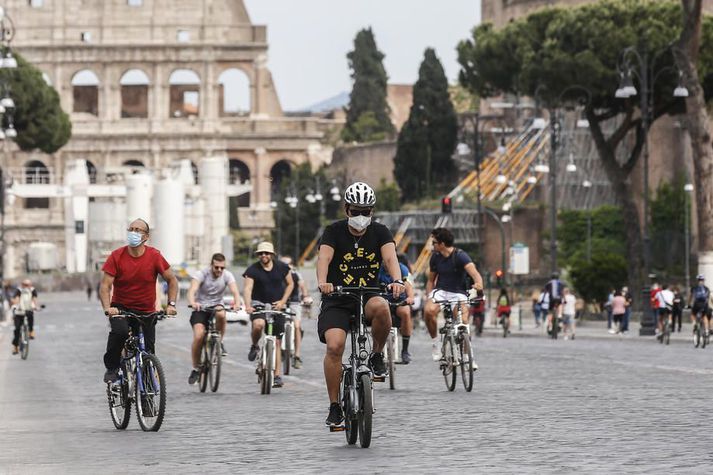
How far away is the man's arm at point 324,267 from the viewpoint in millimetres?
12742

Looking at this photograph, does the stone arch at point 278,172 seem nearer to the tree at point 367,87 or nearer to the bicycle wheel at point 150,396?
the tree at point 367,87

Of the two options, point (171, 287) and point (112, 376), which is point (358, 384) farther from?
point (112, 376)

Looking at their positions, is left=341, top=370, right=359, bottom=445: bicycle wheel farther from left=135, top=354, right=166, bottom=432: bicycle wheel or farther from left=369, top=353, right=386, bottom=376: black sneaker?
left=135, top=354, right=166, bottom=432: bicycle wheel

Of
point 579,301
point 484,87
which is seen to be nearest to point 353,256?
point 579,301

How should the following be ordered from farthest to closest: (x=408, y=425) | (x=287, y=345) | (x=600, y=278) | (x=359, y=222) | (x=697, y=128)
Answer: (x=600, y=278) → (x=697, y=128) → (x=287, y=345) → (x=408, y=425) → (x=359, y=222)

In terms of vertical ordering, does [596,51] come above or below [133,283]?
above

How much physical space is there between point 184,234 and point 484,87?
4574 cm

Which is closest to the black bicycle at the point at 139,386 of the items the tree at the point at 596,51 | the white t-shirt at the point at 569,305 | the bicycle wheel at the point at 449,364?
the bicycle wheel at the point at 449,364

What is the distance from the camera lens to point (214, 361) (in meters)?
20.1

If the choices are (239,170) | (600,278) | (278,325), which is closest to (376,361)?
(278,325)

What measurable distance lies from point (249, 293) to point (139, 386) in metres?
5.27

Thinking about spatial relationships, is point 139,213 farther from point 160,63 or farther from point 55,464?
point 55,464

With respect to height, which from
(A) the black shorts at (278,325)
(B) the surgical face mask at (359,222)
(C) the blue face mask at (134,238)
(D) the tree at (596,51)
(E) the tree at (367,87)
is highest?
(E) the tree at (367,87)

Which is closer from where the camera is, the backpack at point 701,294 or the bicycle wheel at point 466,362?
the bicycle wheel at point 466,362
